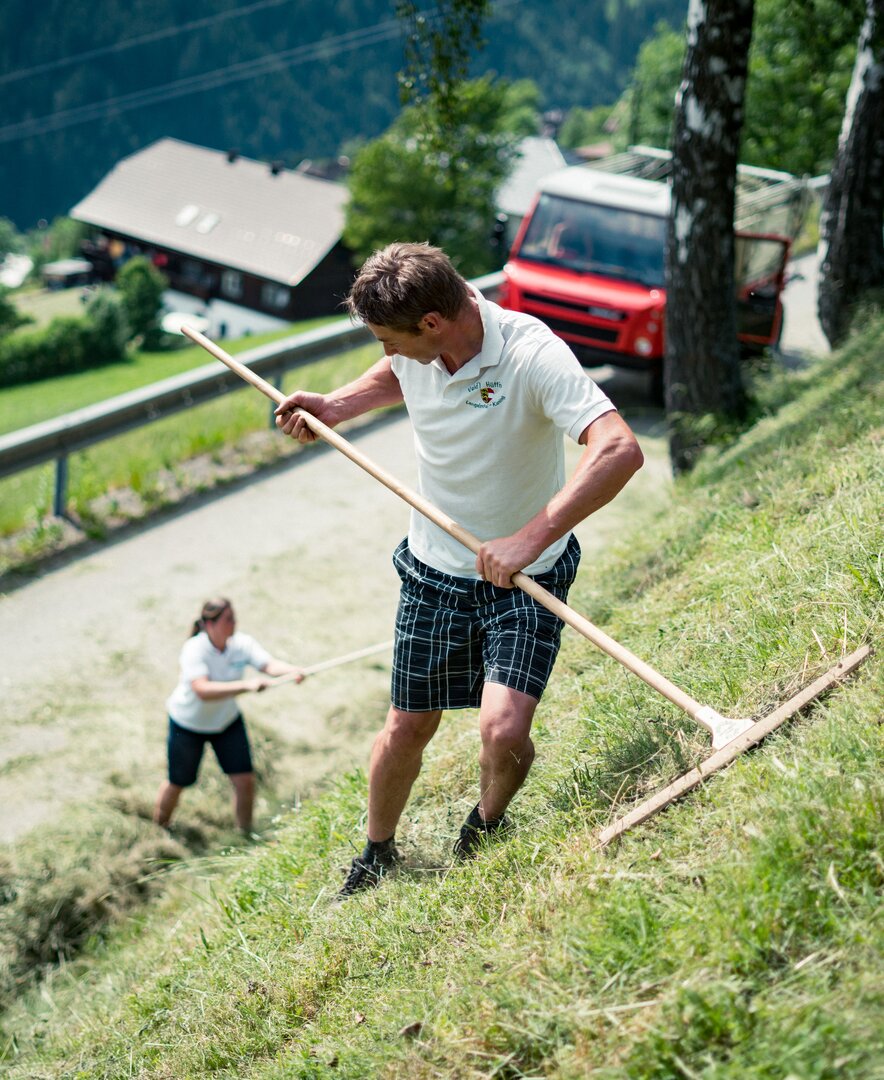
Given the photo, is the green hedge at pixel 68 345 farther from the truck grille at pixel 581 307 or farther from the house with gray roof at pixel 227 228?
the truck grille at pixel 581 307

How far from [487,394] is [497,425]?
0.10 meters

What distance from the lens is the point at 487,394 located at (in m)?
3.25

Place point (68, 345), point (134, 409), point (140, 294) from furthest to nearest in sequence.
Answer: point (140, 294) → point (68, 345) → point (134, 409)

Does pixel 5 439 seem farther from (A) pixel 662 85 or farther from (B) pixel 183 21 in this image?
(B) pixel 183 21

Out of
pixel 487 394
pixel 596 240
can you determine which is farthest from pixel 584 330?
pixel 487 394

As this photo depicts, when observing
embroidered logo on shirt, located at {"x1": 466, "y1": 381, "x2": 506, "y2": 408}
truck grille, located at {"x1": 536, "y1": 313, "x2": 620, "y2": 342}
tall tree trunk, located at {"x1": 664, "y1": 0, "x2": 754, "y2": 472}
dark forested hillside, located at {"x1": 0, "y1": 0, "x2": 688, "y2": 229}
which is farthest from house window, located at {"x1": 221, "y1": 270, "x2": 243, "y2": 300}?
dark forested hillside, located at {"x1": 0, "y1": 0, "x2": 688, "y2": 229}

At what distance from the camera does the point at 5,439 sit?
327 inches

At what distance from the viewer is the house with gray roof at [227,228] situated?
2403 inches

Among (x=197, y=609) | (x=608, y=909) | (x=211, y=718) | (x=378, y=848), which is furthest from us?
(x=197, y=609)

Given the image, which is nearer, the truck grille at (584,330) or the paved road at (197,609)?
the paved road at (197,609)

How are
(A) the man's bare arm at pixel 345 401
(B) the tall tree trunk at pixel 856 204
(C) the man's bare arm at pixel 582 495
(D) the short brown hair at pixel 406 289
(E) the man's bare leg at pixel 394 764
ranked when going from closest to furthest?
(C) the man's bare arm at pixel 582 495, (D) the short brown hair at pixel 406 289, (E) the man's bare leg at pixel 394 764, (A) the man's bare arm at pixel 345 401, (B) the tall tree trunk at pixel 856 204

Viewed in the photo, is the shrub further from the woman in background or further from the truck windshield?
the woman in background

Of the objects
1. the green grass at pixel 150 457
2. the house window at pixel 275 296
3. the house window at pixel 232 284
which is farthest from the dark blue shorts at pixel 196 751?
the house window at pixel 232 284

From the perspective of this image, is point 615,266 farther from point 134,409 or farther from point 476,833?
point 476,833
